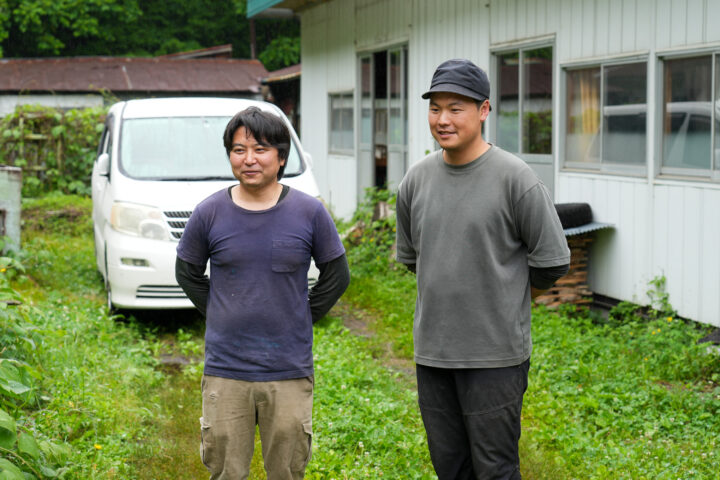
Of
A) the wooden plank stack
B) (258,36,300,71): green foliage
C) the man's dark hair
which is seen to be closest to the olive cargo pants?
the man's dark hair

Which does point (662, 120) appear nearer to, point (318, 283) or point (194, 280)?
point (318, 283)

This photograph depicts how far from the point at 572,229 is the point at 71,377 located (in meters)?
4.64

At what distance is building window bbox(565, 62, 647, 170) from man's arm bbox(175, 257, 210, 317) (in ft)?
17.6

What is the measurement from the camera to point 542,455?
4.93 m

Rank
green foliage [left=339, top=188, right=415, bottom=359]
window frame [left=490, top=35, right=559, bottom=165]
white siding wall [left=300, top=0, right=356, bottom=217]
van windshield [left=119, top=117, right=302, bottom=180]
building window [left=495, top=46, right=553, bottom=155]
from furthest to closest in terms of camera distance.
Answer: white siding wall [left=300, top=0, right=356, bottom=217]
building window [left=495, top=46, right=553, bottom=155]
window frame [left=490, top=35, right=559, bottom=165]
van windshield [left=119, top=117, right=302, bottom=180]
green foliage [left=339, top=188, right=415, bottom=359]

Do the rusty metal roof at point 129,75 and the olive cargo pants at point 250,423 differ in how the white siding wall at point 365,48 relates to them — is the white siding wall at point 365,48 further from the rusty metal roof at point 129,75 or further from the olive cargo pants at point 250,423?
the rusty metal roof at point 129,75

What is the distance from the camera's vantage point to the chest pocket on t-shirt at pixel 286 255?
3297 mm

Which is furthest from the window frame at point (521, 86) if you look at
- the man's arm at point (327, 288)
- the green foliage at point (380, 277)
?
the man's arm at point (327, 288)

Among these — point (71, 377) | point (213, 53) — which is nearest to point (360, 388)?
point (71, 377)

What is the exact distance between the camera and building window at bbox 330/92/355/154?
14711 mm

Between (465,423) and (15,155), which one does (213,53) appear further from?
(465,423)

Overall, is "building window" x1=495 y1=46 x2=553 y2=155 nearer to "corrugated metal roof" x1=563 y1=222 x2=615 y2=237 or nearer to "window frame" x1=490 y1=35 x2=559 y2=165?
"window frame" x1=490 y1=35 x2=559 y2=165

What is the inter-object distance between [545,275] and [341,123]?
39.5 feet

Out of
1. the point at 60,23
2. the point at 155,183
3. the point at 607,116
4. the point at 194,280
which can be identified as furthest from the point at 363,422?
the point at 60,23
